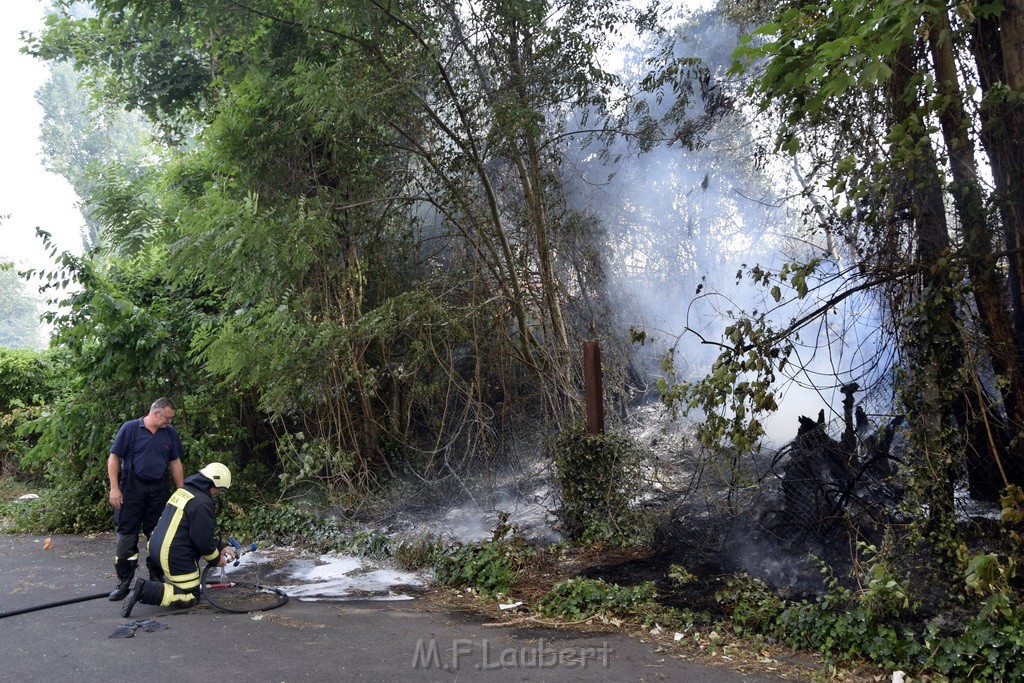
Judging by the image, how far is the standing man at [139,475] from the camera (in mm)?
7223

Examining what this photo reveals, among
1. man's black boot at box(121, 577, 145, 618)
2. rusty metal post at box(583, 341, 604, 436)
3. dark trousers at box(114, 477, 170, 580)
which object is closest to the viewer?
man's black boot at box(121, 577, 145, 618)

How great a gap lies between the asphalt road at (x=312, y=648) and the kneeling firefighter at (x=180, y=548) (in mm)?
156

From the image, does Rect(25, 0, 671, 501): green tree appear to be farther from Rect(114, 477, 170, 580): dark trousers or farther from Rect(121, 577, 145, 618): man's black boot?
Rect(121, 577, 145, 618): man's black boot

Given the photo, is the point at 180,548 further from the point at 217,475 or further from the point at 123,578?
the point at 123,578

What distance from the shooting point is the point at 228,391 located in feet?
37.2

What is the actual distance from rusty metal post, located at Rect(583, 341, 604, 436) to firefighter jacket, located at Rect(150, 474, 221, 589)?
3.54 m

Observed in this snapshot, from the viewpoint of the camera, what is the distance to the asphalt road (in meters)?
5.29

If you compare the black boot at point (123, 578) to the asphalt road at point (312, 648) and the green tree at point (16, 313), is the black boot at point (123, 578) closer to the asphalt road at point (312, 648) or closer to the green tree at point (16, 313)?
the asphalt road at point (312, 648)

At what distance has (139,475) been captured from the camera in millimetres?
7363

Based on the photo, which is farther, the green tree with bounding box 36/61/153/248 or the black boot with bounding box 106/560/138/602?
the green tree with bounding box 36/61/153/248

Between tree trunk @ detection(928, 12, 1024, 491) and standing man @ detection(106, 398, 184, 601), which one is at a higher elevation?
tree trunk @ detection(928, 12, 1024, 491)

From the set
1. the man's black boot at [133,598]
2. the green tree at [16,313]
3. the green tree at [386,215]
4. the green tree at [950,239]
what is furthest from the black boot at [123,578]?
the green tree at [16,313]

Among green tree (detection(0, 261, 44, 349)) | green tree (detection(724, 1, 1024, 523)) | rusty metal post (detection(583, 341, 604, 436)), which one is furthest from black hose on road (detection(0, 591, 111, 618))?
green tree (detection(0, 261, 44, 349))

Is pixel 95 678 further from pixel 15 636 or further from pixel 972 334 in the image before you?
pixel 972 334
